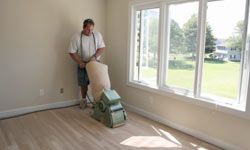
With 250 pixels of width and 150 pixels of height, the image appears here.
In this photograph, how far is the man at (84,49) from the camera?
4.01 meters

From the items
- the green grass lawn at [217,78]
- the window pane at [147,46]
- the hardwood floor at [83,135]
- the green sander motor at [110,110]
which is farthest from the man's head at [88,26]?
the green grass lawn at [217,78]

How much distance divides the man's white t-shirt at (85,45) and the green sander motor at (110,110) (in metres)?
0.96

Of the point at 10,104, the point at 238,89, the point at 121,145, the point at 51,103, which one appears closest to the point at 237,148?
the point at 238,89

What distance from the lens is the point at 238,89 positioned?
2691mm

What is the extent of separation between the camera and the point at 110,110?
11.2 ft

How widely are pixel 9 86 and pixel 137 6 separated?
8.43 feet

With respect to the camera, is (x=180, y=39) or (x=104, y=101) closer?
(x=180, y=39)

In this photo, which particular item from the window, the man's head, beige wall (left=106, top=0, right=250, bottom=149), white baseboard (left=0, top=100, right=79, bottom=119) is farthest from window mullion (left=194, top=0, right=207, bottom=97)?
white baseboard (left=0, top=100, right=79, bottom=119)

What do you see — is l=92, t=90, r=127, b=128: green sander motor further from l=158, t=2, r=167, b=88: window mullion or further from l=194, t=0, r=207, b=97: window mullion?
l=194, t=0, r=207, b=97: window mullion

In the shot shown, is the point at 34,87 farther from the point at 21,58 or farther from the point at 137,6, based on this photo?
the point at 137,6

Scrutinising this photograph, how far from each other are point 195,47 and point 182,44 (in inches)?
10.1

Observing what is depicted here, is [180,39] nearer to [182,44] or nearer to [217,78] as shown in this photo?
[182,44]

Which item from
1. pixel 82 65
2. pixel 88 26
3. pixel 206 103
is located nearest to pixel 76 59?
pixel 82 65

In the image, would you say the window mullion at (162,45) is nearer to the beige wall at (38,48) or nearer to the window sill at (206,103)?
the window sill at (206,103)
